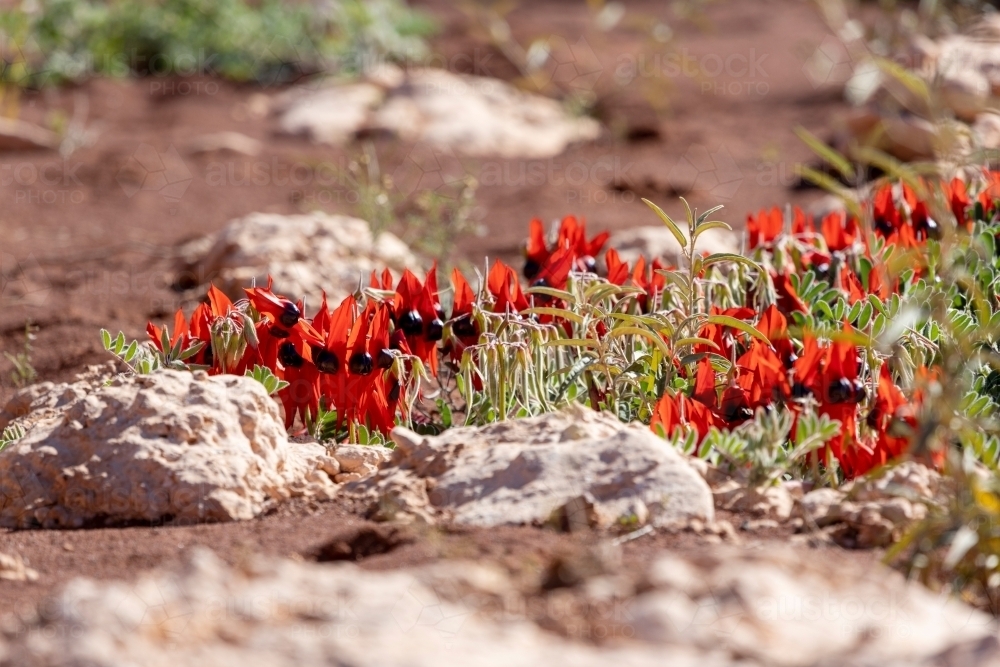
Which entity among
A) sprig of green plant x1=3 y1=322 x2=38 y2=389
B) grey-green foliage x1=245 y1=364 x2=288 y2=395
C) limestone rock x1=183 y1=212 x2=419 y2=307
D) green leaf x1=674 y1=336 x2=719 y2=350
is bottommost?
sprig of green plant x1=3 y1=322 x2=38 y2=389

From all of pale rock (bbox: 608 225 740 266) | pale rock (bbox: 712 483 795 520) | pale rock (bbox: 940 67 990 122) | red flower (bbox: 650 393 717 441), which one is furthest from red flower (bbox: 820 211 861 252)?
pale rock (bbox: 940 67 990 122)

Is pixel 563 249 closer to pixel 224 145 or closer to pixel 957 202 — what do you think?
pixel 957 202

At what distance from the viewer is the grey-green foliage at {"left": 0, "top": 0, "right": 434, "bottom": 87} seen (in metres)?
8.94

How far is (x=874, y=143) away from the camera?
6.65m

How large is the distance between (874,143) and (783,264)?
3112 millimetres

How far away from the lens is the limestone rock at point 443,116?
7.70 m

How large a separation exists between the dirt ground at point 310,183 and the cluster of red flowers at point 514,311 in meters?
0.40

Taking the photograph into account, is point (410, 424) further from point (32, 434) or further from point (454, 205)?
point (454, 205)

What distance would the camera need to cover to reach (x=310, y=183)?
7059 millimetres

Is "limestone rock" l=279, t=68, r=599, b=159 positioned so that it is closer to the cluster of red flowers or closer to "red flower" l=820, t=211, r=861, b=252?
"red flower" l=820, t=211, r=861, b=252

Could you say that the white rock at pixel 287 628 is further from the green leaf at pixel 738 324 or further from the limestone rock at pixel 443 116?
the limestone rock at pixel 443 116

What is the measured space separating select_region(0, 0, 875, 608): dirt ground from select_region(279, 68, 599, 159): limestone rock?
0.19 m

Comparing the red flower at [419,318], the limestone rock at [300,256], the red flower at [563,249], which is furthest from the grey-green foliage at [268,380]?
the limestone rock at [300,256]

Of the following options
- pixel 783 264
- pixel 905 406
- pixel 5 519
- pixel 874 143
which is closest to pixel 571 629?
pixel 905 406
